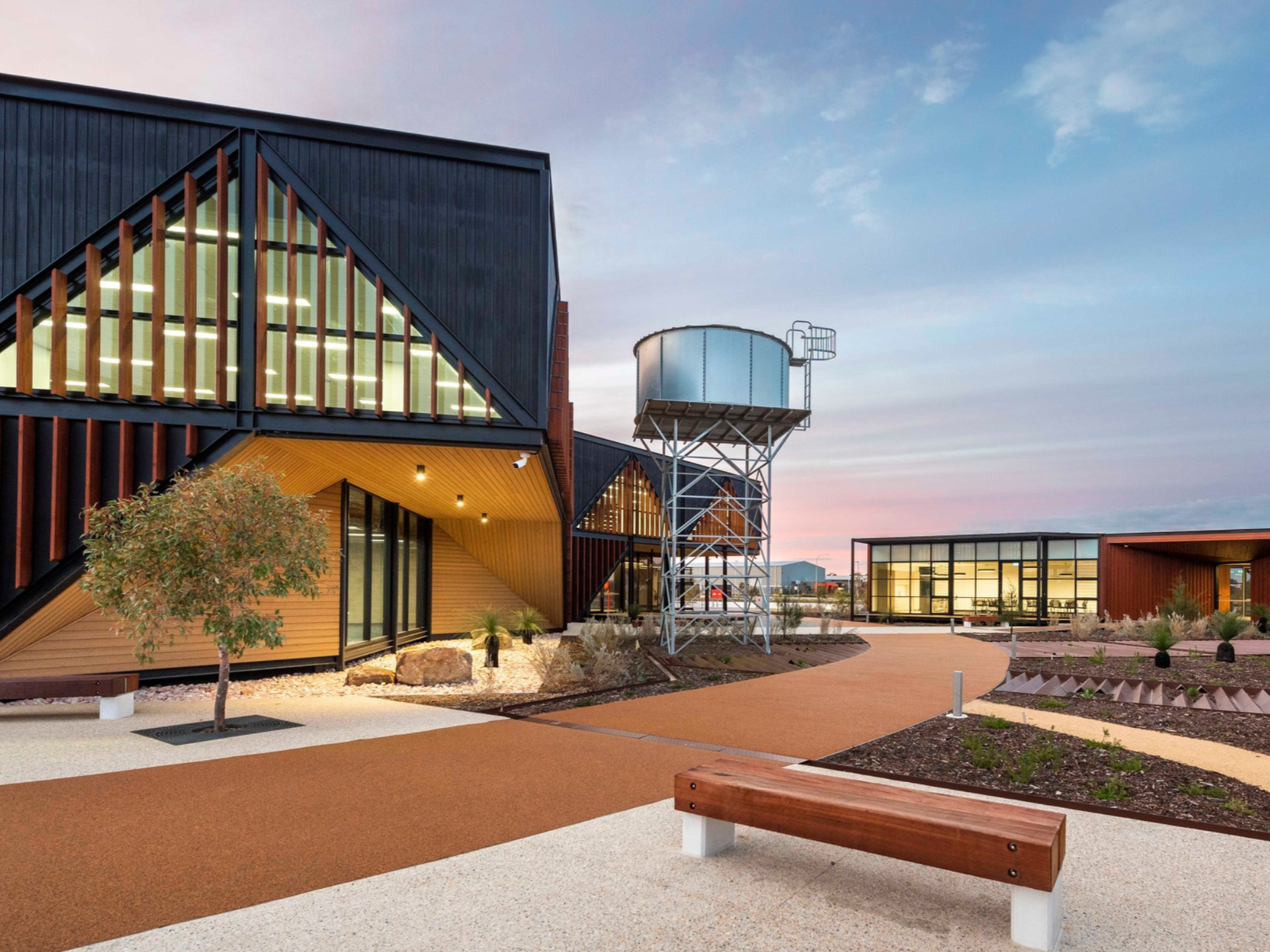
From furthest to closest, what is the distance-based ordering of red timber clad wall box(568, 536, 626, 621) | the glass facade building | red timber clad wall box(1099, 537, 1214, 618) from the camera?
the glass facade building < red timber clad wall box(1099, 537, 1214, 618) < red timber clad wall box(568, 536, 626, 621)

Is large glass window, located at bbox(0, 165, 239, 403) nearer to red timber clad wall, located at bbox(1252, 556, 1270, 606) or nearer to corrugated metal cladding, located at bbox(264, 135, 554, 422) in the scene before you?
corrugated metal cladding, located at bbox(264, 135, 554, 422)

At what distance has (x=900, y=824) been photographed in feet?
12.0

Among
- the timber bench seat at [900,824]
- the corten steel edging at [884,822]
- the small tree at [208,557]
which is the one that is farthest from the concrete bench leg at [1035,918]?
the small tree at [208,557]

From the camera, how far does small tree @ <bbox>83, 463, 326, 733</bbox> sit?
324 inches

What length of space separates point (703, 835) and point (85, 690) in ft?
28.8

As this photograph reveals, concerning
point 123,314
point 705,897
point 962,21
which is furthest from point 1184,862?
point 123,314

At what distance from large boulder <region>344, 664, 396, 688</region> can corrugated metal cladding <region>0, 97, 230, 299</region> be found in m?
7.43

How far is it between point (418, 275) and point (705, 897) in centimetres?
1007

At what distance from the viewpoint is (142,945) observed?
341 centimetres

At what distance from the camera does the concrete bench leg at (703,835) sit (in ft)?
14.7

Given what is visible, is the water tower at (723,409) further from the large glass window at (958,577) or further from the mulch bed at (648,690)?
the large glass window at (958,577)

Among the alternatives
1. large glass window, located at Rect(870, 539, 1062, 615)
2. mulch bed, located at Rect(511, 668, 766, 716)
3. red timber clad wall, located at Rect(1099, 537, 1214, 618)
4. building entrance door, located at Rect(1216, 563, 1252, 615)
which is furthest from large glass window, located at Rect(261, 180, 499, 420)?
building entrance door, located at Rect(1216, 563, 1252, 615)

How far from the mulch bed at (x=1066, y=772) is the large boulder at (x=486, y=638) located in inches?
375

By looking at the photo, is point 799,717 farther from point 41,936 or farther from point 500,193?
point 500,193
